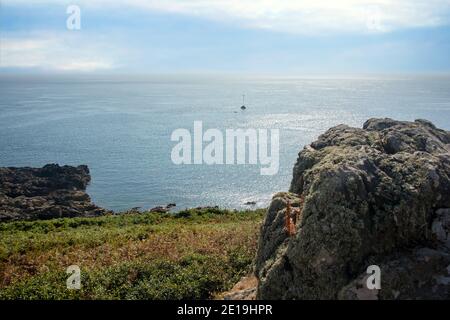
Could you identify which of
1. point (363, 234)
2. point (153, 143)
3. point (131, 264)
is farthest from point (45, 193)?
point (363, 234)

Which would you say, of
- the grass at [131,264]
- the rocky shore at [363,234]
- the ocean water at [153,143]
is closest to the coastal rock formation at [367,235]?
the rocky shore at [363,234]

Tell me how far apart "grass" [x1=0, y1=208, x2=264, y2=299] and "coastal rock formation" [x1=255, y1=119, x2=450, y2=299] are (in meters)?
3.87

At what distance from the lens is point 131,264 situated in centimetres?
1633

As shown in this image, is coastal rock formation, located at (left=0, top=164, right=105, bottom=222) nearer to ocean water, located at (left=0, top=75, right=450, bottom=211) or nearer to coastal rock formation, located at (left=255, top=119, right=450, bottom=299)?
ocean water, located at (left=0, top=75, right=450, bottom=211)

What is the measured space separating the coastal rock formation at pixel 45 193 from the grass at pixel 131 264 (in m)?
31.8

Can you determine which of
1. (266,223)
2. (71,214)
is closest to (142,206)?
(71,214)

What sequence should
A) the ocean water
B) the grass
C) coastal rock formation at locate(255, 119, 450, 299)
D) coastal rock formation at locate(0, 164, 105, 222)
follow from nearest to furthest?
coastal rock formation at locate(255, 119, 450, 299)
the grass
coastal rock formation at locate(0, 164, 105, 222)
the ocean water

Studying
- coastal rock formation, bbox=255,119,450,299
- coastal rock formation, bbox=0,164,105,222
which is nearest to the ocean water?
coastal rock formation, bbox=0,164,105,222

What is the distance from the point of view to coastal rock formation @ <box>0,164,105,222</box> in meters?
54.5

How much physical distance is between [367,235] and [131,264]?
917 centimetres

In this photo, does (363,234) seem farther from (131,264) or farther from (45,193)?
(45,193)

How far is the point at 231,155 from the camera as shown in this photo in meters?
86.8

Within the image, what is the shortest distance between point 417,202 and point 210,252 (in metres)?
9.22

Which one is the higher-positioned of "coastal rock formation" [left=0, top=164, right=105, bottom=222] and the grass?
the grass
